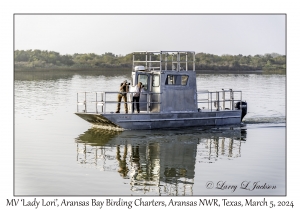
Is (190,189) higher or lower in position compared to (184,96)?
lower

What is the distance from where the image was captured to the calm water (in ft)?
58.7

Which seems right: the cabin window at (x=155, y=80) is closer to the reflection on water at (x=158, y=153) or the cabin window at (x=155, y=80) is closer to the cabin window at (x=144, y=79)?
the cabin window at (x=144, y=79)

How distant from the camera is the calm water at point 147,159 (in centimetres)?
1789

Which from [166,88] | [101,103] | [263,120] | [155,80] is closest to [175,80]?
[166,88]

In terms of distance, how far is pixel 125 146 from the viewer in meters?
24.5

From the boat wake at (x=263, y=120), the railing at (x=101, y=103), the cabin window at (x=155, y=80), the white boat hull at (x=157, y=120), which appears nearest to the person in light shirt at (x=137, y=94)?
the railing at (x=101, y=103)

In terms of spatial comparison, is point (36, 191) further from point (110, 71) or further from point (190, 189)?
point (110, 71)

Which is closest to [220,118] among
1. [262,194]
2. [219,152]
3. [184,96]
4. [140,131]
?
[184,96]

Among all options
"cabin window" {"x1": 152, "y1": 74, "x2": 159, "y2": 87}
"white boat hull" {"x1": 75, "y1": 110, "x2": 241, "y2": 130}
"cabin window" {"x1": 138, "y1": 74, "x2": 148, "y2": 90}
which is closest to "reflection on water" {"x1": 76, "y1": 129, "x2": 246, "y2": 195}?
"white boat hull" {"x1": 75, "y1": 110, "x2": 241, "y2": 130}

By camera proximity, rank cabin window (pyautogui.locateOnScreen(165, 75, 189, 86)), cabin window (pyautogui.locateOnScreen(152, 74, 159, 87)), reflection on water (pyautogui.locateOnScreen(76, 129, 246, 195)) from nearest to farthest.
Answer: reflection on water (pyautogui.locateOnScreen(76, 129, 246, 195)) < cabin window (pyautogui.locateOnScreen(152, 74, 159, 87)) < cabin window (pyautogui.locateOnScreen(165, 75, 189, 86))

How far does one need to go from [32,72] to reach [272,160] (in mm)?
62069

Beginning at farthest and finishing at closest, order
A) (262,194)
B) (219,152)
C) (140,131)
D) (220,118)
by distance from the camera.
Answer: (220,118), (140,131), (219,152), (262,194)

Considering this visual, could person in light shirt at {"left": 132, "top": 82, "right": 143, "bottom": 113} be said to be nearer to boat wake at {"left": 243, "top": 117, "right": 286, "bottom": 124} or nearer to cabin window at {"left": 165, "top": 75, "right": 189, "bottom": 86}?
cabin window at {"left": 165, "top": 75, "right": 189, "bottom": 86}

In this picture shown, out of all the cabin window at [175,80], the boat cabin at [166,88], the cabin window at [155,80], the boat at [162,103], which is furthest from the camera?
the cabin window at [175,80]
